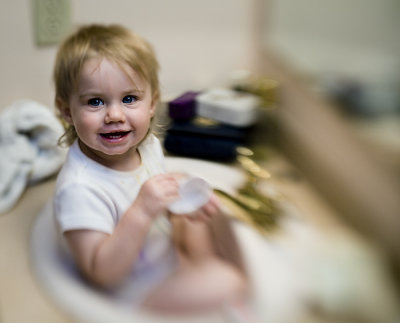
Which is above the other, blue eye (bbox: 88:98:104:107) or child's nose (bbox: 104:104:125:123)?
blue eye (bbox: 88:98:104:107)

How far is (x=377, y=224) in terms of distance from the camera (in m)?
0.51

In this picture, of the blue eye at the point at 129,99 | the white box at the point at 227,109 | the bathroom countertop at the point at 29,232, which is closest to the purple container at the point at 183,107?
the white box at the point at 227,109

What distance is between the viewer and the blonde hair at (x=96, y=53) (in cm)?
45

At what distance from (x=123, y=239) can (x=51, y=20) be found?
43 cm

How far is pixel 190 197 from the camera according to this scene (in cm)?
49

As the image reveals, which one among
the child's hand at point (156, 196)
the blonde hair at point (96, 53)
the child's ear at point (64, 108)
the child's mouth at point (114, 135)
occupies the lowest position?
the child's hand at point (156, 196)

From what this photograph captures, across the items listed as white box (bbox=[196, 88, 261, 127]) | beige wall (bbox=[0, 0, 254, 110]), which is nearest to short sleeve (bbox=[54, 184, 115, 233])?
beige wall (bbox=[0, 0, 254, 110])

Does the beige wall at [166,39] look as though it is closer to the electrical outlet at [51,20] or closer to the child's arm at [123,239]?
the electrical outlet at [51,20]

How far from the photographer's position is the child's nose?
44 cm

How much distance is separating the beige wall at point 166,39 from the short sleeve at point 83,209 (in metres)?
0.24

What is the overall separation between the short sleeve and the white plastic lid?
0.08 meters

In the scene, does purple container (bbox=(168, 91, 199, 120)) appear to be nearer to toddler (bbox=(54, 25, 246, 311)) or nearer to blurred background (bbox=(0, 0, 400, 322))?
blurred background (bbox=(0, 0, 400, 322))

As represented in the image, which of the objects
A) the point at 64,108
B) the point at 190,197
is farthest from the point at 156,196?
the point at 64,108

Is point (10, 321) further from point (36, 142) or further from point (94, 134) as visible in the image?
point (36, 142)
